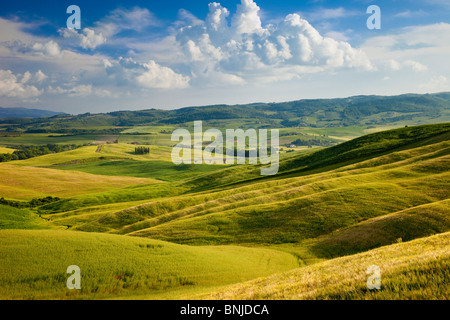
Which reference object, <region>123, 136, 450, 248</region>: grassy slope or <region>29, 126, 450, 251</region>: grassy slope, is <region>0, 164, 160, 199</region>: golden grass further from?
<region>123, 136, 450, 248</region>: grassy slope

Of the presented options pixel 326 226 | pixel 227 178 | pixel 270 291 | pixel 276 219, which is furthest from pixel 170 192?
pixel 270 291

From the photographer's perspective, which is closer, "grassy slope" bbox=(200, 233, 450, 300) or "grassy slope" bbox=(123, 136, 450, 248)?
"grassy slope" bbox=(200, 233, 450, 300)

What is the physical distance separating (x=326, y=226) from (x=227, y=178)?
75.4 meters

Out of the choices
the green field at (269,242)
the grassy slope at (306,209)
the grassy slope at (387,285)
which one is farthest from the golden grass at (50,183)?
the grassy slope at (387,285)

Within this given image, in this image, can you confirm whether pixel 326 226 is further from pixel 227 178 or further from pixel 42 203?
pixel 42 203

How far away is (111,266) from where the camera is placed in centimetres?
2866

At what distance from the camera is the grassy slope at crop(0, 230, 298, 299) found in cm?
2475

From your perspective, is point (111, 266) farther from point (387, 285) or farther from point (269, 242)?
point (269, 242)

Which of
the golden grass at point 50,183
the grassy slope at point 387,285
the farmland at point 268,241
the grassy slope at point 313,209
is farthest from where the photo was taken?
the golden grass at point 50,183

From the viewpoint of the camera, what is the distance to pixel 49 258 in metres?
28.4

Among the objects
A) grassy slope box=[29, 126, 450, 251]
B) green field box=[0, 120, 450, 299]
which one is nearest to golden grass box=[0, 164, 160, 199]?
green field box=[0, 120, 450, 299]

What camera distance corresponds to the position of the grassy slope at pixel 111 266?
974 inches

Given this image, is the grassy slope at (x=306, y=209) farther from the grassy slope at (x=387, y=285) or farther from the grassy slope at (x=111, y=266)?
the grassy slope at (x=387, y=285)
